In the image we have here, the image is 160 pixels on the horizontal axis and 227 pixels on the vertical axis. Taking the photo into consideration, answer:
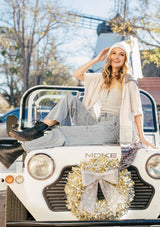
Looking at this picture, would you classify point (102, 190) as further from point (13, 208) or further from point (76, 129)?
point (13, 208)

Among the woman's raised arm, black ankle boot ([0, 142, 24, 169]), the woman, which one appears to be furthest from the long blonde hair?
black ankle boot ([0, 142, 24, 169])

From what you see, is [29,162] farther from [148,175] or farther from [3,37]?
[3,37]

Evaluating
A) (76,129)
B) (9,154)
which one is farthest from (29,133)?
(76,129)

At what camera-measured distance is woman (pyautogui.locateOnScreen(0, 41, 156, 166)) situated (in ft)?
9.81

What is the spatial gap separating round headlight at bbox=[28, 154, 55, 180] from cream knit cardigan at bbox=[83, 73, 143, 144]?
2.37ft

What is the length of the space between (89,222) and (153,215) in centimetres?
65

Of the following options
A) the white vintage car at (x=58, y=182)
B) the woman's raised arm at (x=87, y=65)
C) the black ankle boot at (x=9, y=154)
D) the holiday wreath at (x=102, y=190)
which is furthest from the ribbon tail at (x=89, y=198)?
the woman's raised arm at (x=87, y=65)

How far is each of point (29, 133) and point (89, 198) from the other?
857 millimetres

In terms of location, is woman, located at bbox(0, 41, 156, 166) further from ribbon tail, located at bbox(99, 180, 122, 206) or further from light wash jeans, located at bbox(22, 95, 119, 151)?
ribbon tail, located at bbox(99, 180, 122, 206)

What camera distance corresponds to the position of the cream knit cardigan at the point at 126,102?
3.05 meters

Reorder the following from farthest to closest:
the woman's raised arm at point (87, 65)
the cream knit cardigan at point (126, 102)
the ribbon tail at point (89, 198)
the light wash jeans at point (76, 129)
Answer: the woman's raised arm at point (87, 65)
the cream knit cardigan at point (126, 102)
the light wash jeans at point (76, 129)
the ribbon tail at point (89, 198)

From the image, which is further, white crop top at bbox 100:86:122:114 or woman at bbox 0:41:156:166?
white crop top at bbox 100:86:122:114

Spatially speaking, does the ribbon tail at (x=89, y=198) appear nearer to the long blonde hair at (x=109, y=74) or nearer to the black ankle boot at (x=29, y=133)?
the black ankle boot at (x=29, y=133)

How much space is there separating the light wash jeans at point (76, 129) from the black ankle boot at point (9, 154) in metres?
0.34
